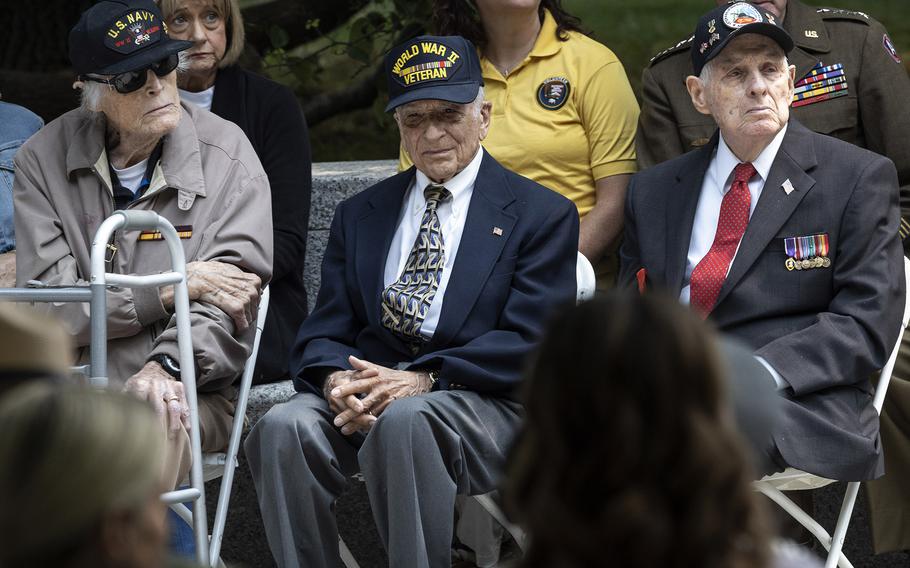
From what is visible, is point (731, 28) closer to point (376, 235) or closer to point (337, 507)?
point (376, 235)

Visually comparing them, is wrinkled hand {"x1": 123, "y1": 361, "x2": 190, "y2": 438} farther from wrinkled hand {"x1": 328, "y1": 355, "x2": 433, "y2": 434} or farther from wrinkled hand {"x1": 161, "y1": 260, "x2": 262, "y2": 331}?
wrinkled hand {"x1": 328, "y1": 355, "x2": 433, "y2": 434}

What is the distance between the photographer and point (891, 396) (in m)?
3.76

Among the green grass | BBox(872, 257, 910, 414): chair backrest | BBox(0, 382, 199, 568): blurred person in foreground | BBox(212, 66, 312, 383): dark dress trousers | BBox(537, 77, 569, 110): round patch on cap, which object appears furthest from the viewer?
the green grass

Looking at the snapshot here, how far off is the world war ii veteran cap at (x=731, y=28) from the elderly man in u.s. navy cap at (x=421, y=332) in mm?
595

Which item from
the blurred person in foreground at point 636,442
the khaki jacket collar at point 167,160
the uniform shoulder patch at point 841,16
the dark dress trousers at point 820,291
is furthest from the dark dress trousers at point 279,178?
the blurred person in foreground at point 636,442

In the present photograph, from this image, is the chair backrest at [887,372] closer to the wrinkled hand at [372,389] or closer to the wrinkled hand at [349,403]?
the wrinkled hand at [372,389]

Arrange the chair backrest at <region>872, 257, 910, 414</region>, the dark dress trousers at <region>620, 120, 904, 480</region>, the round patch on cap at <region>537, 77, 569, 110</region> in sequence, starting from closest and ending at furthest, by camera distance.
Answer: the dark dress trousers at <region>620, 120, 904, 480</region>
the chair backrest at <region>872, 257, 910, 414</region>
the round patch on cap at <region>537, 77, 569, 110</region>

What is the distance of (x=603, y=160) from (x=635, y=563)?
2.99m

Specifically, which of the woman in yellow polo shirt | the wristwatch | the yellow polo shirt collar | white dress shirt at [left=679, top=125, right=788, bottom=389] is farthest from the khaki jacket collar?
white dress shirt at [left=679, top=125, right=788, bottom=389]

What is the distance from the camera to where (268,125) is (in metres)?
4.49

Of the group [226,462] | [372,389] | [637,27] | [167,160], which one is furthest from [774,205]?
[637,27]

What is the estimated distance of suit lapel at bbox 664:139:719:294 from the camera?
365 cm

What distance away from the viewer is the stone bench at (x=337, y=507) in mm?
4273

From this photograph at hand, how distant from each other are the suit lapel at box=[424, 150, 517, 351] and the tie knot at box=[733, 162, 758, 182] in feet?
2.04
